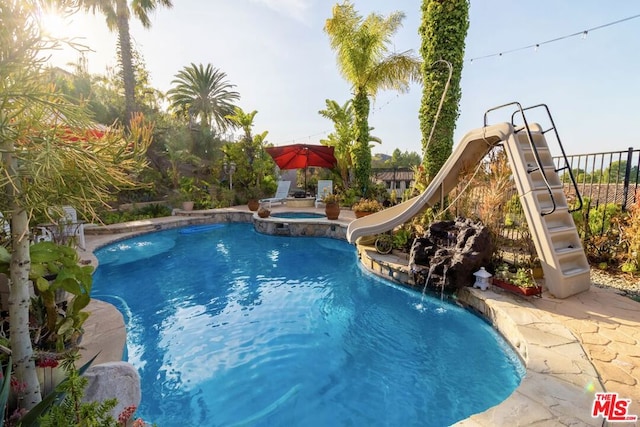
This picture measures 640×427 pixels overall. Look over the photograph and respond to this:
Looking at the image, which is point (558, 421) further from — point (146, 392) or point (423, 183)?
point (423, 183)

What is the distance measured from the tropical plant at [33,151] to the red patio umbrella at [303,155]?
13746 millimetres

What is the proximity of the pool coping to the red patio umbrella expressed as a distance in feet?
38.2

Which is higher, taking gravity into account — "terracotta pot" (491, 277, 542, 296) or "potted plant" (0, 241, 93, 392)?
"potted plant" (0, 241, 93, 392)

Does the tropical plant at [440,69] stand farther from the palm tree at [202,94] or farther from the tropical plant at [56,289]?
the palm tree at [202,94]

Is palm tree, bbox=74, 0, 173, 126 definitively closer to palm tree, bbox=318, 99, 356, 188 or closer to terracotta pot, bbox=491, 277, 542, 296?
palm tree, bbox=318, 99, 356, 188

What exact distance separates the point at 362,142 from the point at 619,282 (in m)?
11.0

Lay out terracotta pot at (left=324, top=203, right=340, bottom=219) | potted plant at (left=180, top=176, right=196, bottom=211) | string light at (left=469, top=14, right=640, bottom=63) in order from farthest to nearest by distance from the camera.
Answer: potted plant at (left=180, top=176, right=196, bottom=211), terracotta pot at (left=324, top=203, right=340, bottom=219), string light at (left=469, top=14, right=640, bottom=63)

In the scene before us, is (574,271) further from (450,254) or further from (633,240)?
(450,254)

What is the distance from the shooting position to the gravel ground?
4.86 m

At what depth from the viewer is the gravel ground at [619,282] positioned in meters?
4.86

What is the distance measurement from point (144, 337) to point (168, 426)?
6.44 feet
